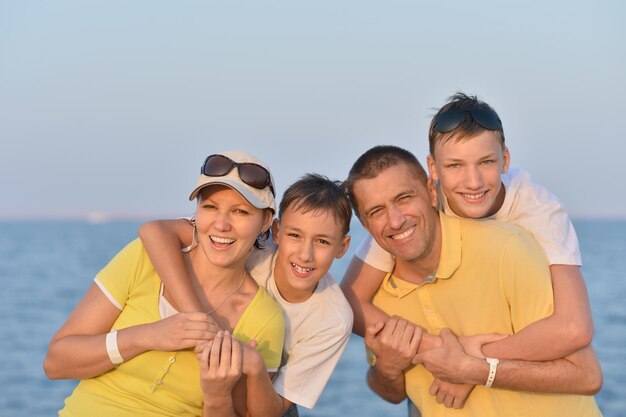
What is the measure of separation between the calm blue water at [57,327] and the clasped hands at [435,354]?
11047 millimetres

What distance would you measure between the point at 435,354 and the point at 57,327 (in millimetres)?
23399

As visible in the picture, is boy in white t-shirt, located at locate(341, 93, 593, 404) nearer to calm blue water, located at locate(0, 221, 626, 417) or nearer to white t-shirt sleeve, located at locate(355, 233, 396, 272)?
white t-shirt sleeve, located at locate(355, 233, 396, 272)

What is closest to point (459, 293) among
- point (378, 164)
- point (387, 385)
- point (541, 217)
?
point (541, 217)

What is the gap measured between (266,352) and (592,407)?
75.0 inches

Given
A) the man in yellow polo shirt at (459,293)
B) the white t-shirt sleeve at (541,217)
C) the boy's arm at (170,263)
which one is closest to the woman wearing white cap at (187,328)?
the boy's arm at (170,263)

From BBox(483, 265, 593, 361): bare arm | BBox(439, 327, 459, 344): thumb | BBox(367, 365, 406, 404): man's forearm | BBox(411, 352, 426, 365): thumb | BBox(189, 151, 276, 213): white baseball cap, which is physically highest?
BBox(189, 151, 276, 213): white baseball cap

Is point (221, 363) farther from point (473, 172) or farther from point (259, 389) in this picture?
point (473, 172)

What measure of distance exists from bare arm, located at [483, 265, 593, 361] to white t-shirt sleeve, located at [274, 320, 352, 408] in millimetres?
837

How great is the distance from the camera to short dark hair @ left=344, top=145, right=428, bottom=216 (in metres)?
5.18

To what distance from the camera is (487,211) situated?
5238 millimetres

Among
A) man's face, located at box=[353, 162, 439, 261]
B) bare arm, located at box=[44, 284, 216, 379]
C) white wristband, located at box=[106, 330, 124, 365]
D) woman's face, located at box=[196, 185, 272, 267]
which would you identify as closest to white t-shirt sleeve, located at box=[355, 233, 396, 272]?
man's face, located at box=[353, 162, 439, 261]

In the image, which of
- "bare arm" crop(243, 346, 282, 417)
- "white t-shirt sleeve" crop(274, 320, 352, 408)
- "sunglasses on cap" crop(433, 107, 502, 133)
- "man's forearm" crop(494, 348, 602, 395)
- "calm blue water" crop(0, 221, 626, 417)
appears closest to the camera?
"bare arm" crop(243, 346, 282, 417)

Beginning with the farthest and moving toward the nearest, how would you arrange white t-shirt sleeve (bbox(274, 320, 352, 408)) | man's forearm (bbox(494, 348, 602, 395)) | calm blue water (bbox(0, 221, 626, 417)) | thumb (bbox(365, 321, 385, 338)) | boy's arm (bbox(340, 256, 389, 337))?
1. calm blue water (bbox(0, 221, 626, 417))
2. boy's arm (bbox(340, 256, 389, 337))
3. thumb (bbox(365, 321, 385, 338))
4. white t-shirt sleeve (bbox(274, 320, 352, 408))
5. man's forearm (bbox(494, 348, 602, 395))

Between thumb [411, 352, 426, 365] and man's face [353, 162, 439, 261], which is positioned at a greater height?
man's face [353, 162, 439, 261]
